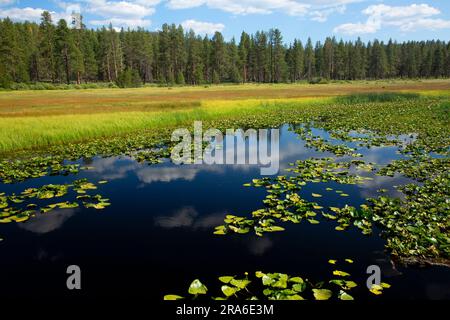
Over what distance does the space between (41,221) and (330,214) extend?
7.46 metres

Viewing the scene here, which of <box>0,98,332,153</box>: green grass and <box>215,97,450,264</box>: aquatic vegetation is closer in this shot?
<box>215,97,450,264</box>: aquatic vegetation

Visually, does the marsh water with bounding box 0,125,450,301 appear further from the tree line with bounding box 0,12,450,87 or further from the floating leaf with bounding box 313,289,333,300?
the tree line with bounding box 0,12,450,87

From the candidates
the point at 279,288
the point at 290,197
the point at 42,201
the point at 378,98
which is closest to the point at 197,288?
the point at 279,288

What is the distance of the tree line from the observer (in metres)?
76.1

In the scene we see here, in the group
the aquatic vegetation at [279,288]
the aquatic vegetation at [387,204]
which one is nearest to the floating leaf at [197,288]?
the aquatic vegetation at [279,288]

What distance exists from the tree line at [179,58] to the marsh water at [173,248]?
6178 cm

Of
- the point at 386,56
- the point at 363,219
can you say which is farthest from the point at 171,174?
the point at 386,56

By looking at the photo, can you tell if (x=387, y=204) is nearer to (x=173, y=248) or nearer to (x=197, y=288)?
(x=173, y=248)

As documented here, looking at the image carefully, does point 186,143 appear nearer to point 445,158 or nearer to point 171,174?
point 171,174

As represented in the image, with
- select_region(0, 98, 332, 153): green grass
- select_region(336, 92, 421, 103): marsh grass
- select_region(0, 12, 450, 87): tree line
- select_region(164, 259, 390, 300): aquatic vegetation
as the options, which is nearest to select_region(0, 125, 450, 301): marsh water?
select_region(164, 259, 390, 300): aquatic vegetation

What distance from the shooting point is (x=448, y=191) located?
9.66m

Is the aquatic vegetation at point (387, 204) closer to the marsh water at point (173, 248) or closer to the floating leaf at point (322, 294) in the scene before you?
the marsh water at point (173, 248)

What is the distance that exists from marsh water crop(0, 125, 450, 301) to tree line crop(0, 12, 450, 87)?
203 ft

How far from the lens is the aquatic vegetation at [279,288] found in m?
5.29
